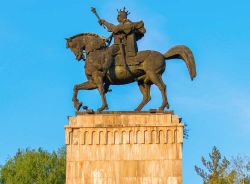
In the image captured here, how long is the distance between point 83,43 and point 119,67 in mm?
1805

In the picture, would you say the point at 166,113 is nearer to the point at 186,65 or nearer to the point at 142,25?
the point at 186,65

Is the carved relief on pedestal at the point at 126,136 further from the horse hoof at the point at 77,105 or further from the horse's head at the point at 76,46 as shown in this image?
the horse's head at the point at 76,46

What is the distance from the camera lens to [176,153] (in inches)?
910

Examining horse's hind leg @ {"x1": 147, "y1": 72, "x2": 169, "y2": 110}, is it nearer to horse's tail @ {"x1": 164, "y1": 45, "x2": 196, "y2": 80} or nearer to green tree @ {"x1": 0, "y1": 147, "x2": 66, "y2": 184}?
horse's tail @ {"x1": 164, "y1": 45, "x2": 196, "y2": 80}

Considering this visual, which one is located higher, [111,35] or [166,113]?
[111,35]

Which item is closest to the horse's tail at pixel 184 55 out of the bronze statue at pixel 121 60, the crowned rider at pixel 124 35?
the bronze statue at pixel 121 60

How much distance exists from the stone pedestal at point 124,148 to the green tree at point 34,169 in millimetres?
27373

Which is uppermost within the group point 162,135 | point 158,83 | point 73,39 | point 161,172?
point 73,39

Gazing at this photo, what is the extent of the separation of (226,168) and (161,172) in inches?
1093

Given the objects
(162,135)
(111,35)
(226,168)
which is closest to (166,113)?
(162,135)

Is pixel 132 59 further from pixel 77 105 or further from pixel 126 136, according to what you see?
pixel 126 136

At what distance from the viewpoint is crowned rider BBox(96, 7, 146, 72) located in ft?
80.6

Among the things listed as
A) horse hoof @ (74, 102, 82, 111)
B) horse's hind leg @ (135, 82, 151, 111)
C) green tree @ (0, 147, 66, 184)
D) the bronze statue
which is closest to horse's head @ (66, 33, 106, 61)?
the bronze statue

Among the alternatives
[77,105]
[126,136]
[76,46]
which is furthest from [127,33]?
[126,136]
